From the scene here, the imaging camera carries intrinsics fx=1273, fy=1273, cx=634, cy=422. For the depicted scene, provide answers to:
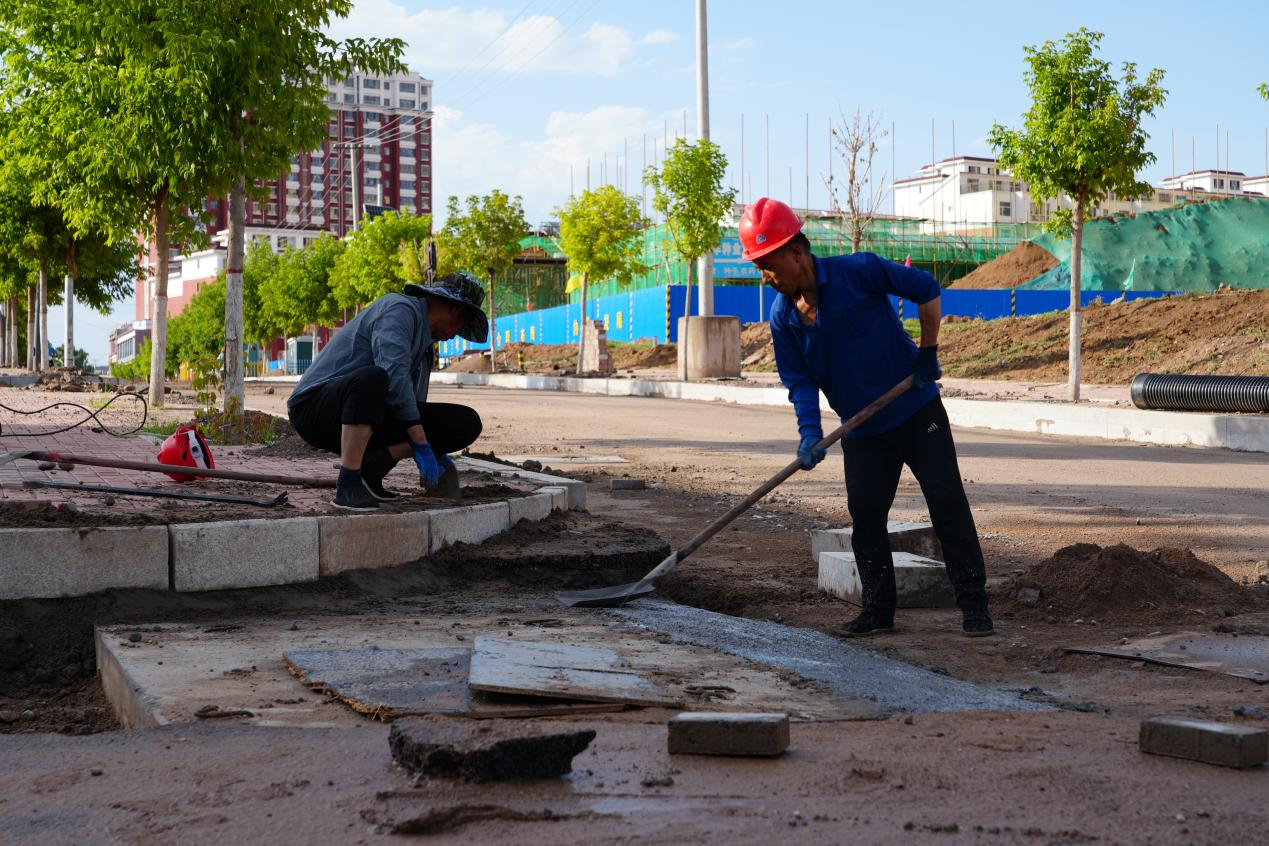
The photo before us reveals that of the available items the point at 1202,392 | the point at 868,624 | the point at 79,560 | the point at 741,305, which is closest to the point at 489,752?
the point at 868,624

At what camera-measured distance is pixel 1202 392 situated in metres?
A: 14.5

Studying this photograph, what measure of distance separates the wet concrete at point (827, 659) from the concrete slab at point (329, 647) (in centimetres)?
12

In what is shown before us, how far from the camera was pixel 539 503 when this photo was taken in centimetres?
718

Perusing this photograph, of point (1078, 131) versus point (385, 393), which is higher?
point (1078, 131)

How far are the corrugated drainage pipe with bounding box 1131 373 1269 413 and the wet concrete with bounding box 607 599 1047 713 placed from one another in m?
10.5

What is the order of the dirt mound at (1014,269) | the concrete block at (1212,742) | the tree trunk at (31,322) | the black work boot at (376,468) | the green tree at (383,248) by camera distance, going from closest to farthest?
the concrete block at (1212,742), the black work boot at (376,468), the tree trunk at (31,322), the dirt mound at (1014,269), the green tree at (383,248)

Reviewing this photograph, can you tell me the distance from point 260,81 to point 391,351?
9141 millimetres

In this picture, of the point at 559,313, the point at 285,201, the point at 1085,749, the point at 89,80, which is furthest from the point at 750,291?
the point at 285,201

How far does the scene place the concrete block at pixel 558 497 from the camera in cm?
745

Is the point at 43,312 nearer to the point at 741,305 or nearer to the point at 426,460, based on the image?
the point at 741,305

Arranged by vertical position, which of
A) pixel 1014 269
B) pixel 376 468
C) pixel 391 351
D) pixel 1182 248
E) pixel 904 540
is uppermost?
pixel 1014 269

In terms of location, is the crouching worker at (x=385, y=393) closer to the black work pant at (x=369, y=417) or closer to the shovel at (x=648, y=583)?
the black work pant at (x=369, y=417)

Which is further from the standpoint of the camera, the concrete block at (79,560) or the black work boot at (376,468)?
the black work boot at (376,468)

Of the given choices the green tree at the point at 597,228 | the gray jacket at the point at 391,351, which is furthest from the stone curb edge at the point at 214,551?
the green tree at the point at 597,228
